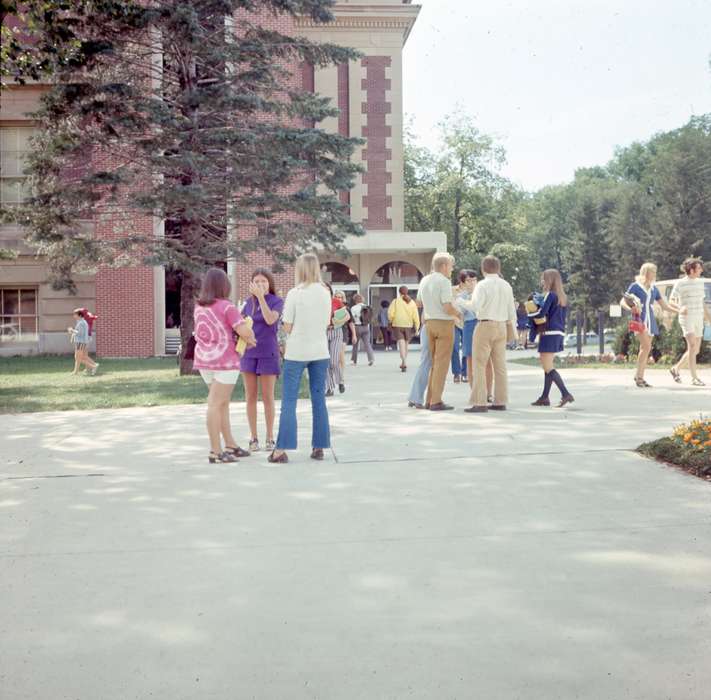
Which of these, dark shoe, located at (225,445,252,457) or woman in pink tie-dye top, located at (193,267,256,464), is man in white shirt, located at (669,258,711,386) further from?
woman in pink tie-dye top, located at (193,267,256,464)

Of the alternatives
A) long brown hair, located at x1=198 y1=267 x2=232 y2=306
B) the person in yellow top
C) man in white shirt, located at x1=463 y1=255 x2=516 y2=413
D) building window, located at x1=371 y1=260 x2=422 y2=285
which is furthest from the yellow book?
building window, located at x1=371 y1=260 x2=422 y2=285

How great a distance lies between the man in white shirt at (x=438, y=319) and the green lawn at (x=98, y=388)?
3665 mm

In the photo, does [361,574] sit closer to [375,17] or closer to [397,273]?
[397,273]

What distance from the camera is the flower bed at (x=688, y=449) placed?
6.98 meters

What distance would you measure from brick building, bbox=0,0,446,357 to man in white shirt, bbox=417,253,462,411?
15209 mm

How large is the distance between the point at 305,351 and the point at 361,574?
12.0ft

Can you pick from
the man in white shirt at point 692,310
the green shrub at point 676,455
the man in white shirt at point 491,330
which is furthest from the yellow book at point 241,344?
the man in white shirt at point 692,310

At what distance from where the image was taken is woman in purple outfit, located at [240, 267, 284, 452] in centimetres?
869

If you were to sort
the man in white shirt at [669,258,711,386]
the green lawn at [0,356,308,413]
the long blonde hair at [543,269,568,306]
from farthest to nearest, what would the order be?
the man in white shirt at [669,258,711,386]
the green lawn at [0,356,308,413]
the long blonde hair at [543,269,568,306]

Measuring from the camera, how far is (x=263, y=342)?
8781 mm

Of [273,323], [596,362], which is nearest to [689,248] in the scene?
[596,362]

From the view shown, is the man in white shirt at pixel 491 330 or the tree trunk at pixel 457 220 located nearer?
the man in white shirt at pixel 491 330

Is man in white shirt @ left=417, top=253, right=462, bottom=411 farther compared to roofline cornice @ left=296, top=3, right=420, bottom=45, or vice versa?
roofline cornice @ left=296, top=3, right=420, bottom=45

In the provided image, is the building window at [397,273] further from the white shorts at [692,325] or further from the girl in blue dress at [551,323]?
the girl in blue dress at [551,323]
